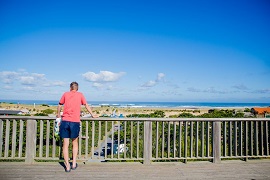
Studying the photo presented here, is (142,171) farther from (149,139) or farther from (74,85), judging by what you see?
(74,85)

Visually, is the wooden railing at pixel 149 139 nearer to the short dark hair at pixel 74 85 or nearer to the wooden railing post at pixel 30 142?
the wooden railing post at pixel 30 142

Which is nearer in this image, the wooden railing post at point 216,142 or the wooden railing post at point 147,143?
the wooden railing post at point 147,143

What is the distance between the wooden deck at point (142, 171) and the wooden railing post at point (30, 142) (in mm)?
166

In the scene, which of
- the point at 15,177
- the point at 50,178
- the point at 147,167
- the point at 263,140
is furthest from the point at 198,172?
the point at 15,177

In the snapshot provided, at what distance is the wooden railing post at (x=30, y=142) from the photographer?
4.59 metres

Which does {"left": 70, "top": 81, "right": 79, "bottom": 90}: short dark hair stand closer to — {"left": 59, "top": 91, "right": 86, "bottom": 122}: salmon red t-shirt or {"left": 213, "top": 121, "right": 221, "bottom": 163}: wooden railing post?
{"left": 59, "top": 91, "right": 86, "bottom": 122}: salmon red t-shirt

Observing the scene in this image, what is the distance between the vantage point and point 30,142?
463 centimetres

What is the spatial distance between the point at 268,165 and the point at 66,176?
4166 mm

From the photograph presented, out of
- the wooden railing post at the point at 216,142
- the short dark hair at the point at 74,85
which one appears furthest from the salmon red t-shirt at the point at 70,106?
the wooden railing post at the point at 216,142

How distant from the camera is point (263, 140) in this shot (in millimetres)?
5262

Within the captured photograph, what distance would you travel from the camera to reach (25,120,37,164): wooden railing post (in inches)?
181

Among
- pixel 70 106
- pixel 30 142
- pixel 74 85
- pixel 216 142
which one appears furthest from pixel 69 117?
pixel 216 142

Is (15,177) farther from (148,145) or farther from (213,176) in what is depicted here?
(213,176)

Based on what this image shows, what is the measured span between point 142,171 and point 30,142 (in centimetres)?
244
